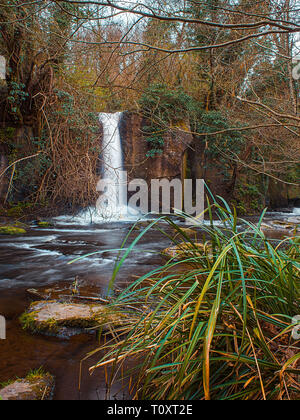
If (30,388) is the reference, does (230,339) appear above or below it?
above

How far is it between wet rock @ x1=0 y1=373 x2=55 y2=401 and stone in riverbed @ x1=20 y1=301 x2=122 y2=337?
2.17 feet

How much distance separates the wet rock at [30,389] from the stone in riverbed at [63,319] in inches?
26.0

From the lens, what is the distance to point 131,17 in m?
3.83

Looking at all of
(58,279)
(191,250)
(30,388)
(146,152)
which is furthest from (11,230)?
(191,250)

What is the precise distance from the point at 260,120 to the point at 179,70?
6.26 meters

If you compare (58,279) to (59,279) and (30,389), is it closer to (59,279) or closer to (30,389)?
(59,279)

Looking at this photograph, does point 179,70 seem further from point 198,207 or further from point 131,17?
point 131,17

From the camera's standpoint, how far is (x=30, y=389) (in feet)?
5.74

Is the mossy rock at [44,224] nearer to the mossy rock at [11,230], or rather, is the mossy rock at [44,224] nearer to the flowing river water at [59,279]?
the flowing river water at [59,279]

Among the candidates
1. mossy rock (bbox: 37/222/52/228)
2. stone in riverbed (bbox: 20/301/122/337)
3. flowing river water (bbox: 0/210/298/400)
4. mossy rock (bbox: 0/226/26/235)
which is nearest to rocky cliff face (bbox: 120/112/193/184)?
flowing river water (bbox: 0/210/298/400)

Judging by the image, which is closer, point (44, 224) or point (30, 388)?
point (30, 388)

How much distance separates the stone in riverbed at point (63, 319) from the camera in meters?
2.58

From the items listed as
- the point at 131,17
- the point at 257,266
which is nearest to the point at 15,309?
the point at 257,266

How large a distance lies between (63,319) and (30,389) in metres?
0.88
